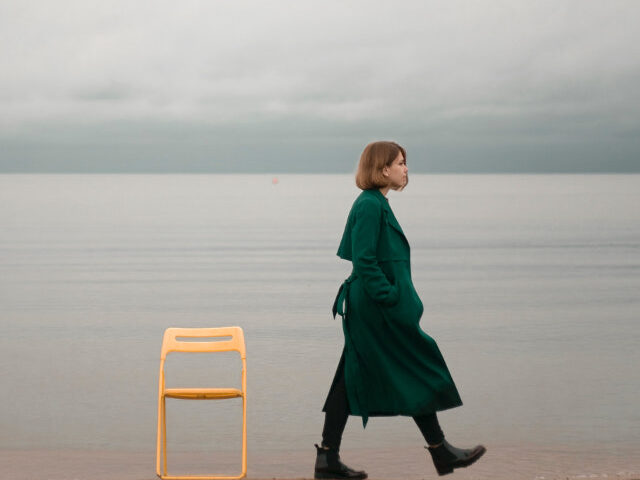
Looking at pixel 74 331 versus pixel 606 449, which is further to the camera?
pixel 74 331

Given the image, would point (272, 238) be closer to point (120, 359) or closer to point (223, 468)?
point (120, 359)

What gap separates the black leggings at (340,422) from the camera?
4.71 m

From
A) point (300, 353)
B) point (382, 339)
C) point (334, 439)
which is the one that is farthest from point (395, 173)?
point (300, 353)

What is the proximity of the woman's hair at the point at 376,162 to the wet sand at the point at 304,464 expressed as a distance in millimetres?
2065

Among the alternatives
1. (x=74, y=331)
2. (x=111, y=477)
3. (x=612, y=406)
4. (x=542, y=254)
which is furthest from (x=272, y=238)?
(x=111, y=477)

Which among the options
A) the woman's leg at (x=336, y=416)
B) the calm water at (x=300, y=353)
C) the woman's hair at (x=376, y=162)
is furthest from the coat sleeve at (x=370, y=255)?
the calm water at (x=300, y=353)

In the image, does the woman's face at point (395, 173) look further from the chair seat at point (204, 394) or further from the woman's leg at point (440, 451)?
the chair seat at point (204, 394)

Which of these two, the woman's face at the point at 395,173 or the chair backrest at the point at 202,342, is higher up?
the woman's face at the point at 395,173

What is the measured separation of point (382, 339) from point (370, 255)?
46 cm

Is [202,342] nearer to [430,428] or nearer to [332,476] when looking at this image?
[332,476]

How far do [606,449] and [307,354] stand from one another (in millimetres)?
4631

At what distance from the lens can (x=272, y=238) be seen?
34.6 meters

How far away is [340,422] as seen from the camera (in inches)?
186

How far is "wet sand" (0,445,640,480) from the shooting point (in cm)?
599
